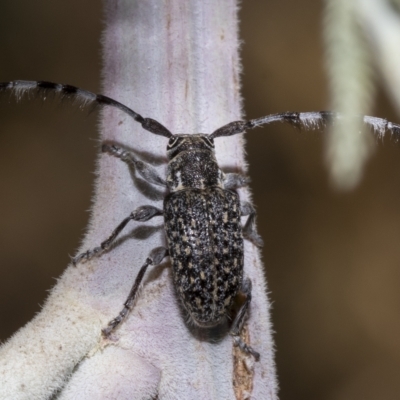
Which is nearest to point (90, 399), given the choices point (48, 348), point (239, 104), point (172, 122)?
point (48, 348)

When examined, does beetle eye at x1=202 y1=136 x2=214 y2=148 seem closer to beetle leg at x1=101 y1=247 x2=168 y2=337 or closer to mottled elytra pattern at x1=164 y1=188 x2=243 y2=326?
mottled elytra pattern at x1=164 y1=188 x2=243 y2=326

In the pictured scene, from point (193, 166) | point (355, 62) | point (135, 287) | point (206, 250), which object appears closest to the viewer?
point (355, 62)

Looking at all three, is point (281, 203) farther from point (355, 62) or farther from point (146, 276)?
point (355, 62)

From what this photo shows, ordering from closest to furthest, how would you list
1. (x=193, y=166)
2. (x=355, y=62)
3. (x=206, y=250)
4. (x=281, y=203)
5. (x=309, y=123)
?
(x=355, y=62) < (x=206, y=250) < (x=309, y=123) < (x=193, y=166) < (x=281, y=203)

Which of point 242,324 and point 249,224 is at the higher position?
point 249,224

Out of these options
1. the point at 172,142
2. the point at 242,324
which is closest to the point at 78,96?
the point at 172,142

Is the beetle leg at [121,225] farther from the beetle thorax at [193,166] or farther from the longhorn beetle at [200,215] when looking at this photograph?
the beetle thorax at [193,166]

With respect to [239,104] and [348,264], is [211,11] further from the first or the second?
[348,264]

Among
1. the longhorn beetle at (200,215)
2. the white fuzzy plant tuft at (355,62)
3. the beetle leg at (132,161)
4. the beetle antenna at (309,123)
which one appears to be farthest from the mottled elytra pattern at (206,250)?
the white fuzzy plant tuft at (355,62)
